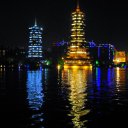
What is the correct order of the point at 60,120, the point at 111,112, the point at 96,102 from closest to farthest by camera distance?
1. the point at 60,120
2. the point at 111,112
3. the point at 96,102

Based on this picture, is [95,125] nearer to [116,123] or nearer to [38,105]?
[116,123]

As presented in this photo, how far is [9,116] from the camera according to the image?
32.0 m

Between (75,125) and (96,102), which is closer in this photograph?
(75,125)

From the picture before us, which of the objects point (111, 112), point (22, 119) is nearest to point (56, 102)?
point (111, 112)

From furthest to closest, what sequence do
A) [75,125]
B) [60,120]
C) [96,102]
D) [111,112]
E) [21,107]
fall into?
[96,102] < [21,107] < [111,112] < [60,120] < [75,125]

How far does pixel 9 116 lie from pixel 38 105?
25.3ft

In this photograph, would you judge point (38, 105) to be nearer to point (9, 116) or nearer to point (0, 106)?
point (0, 106)

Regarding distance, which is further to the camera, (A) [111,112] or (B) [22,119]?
(A) [111,112]

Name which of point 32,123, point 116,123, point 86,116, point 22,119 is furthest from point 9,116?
point 116,123

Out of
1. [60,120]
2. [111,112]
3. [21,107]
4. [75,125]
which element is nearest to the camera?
[75,125]

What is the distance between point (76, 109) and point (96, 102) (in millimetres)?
6609

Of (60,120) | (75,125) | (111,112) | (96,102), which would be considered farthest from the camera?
(96,102)

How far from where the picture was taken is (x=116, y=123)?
A: 29.3 metres

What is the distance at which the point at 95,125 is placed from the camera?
2828 cm
